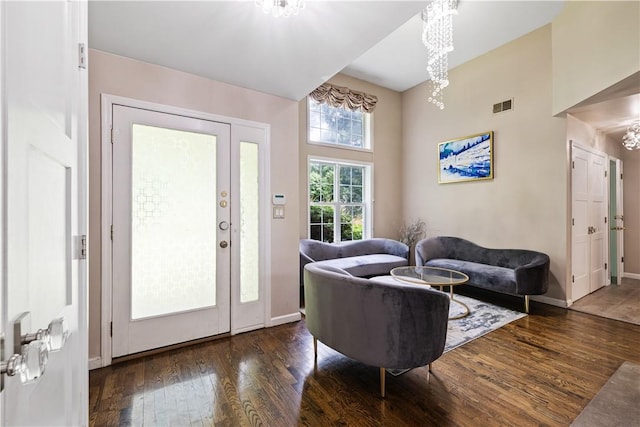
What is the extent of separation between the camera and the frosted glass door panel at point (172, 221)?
244 cm

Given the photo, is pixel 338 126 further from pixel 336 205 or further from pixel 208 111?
pixel 208 111

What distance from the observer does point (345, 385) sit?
6.61ft

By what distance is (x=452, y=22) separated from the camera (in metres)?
3.74

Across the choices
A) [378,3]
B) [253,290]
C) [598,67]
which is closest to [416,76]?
[598,67]

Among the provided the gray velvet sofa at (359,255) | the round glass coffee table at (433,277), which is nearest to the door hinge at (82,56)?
the round glass coffee table at (433,277)

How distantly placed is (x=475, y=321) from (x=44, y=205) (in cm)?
368

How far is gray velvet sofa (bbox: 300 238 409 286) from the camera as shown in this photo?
4340mm

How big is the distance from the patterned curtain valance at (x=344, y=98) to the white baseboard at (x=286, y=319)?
11.3 feet

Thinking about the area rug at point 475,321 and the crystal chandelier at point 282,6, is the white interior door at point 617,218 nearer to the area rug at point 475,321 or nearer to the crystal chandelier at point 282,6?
the area rug at point 475,321

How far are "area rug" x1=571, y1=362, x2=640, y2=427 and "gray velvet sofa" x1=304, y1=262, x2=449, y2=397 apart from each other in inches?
34.6

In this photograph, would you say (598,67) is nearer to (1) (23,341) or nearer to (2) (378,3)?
(2) (378,3)

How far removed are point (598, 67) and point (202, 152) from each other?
4.09 metres

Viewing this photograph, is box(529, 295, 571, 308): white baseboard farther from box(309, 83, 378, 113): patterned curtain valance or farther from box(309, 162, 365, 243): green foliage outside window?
box(309, 83, 378, 113): patterned curtain valance

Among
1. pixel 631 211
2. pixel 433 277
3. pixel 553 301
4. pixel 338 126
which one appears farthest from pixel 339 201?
pixel 631 211
